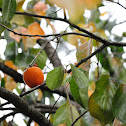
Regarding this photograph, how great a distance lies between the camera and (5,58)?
1.65 meters

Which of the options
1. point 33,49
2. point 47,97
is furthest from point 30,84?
point 47,97

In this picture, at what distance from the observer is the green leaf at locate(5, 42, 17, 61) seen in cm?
→ 163

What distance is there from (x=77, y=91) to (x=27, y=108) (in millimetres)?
215

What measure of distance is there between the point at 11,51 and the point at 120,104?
1070 mm

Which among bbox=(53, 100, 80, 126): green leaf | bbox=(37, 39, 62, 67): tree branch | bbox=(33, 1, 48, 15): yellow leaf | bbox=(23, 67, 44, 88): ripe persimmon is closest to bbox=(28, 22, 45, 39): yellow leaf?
bbox=(33, 1, 48, 15): yellow leaf

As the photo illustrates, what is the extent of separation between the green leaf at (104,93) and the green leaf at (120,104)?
0.05 metres

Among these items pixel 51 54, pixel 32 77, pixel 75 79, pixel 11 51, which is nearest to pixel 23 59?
pixel 11 51

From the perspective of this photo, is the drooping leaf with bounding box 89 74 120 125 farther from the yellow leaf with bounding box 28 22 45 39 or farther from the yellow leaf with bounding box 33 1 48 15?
the yellow leaf with bounding box 33 1 48 15

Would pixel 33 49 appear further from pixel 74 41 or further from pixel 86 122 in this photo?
pixel 86 122

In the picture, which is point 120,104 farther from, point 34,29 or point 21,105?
point 34,29

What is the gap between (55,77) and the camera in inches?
30.9

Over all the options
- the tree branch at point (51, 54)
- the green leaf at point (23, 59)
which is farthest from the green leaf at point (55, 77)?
the tree branch at point (51, 54)

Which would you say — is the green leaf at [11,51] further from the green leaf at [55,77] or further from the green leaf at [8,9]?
the green leaf at [55,77]

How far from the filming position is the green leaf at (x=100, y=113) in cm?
77
